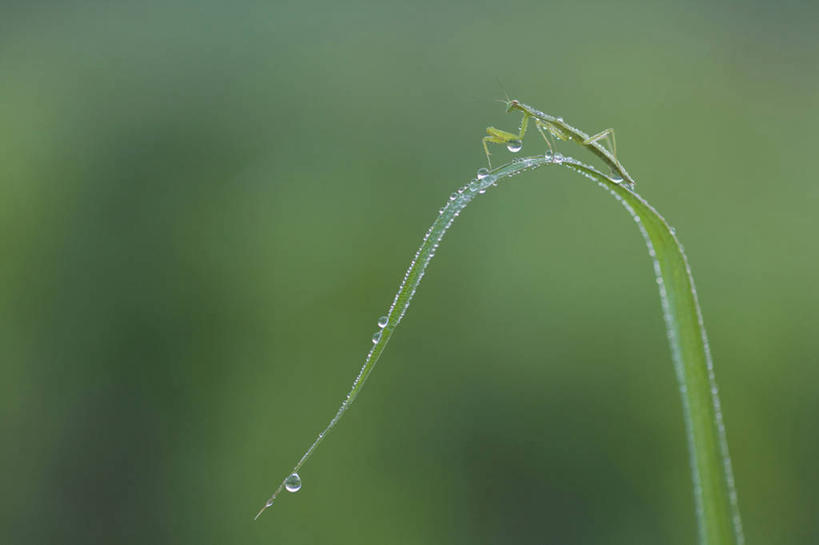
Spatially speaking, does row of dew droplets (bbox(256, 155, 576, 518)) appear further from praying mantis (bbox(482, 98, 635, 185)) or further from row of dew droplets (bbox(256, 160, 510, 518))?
praying mantis (bbox(482, 98, 635, 185))

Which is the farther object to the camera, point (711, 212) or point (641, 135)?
point (641, 135)

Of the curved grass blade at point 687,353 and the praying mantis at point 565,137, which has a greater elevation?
the praying mantis at point 565,137

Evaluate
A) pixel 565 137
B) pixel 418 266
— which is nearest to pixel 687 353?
pixel 418 266

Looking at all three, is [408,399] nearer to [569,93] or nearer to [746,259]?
[746,259]

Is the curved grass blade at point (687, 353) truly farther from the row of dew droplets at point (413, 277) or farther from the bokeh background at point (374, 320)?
the bokeh background at point (374, 320)

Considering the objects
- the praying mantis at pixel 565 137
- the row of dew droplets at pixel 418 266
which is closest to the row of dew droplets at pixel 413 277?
the row of dew droplets at pixel 418 266

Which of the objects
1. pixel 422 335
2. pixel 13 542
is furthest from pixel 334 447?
pixel 13 542

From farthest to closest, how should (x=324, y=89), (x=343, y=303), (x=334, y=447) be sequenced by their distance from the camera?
1. (x=324, y=89)
2. (x=343, y=303)
3. (x=334, y=447)

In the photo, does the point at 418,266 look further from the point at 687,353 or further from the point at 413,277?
the point at 687,353
